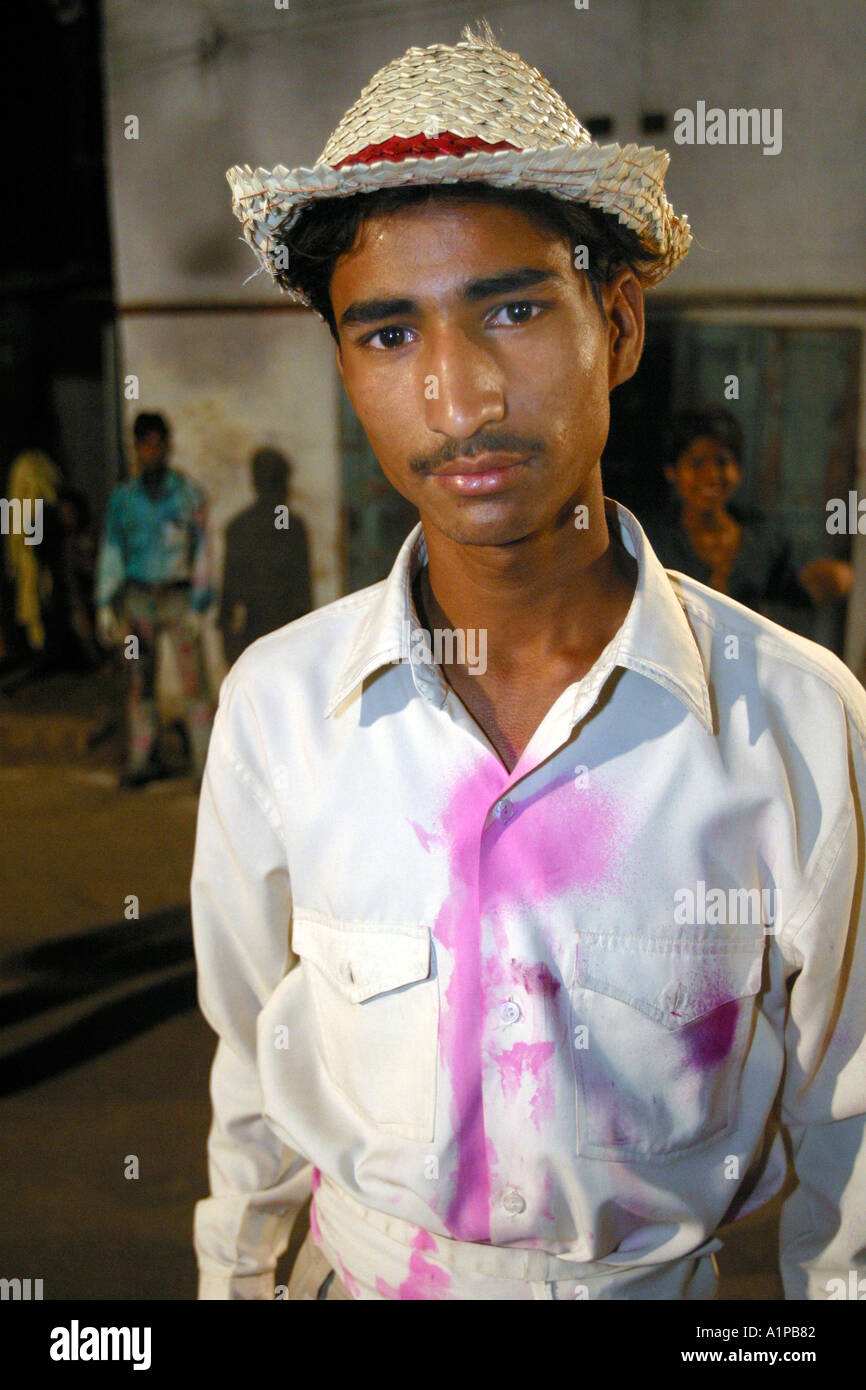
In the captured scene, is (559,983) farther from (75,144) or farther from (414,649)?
(75,144)

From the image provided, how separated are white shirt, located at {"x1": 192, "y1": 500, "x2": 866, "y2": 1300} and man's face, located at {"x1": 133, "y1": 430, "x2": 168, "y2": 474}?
2.53 metres

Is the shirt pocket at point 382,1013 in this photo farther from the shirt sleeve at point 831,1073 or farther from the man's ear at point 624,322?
the man's ear at point 624,322

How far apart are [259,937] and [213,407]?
2864 millimetres

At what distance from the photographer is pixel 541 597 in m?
0.99

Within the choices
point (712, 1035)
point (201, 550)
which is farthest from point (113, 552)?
point (712, 1035)

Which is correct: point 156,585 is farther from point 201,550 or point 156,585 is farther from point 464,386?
→ point 464,386

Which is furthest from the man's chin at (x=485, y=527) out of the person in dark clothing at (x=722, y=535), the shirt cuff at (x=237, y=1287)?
the person in dark clothing at (x=722, y=535)

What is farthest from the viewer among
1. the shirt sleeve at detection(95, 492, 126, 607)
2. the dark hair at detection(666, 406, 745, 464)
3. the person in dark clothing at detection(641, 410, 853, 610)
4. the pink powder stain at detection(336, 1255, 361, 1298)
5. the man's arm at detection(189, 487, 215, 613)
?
the man's arm at detection(189, 487, 215, 613)

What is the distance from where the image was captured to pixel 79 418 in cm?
536

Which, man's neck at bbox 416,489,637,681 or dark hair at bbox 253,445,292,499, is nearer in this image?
man's neck at bbox 416,489,637,681

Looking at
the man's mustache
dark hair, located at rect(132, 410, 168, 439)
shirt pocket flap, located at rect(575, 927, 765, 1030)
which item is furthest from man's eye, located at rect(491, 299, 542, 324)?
dark hair, located at rect(132, 410, 168, 439)

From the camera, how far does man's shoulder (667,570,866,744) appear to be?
0.91 meters

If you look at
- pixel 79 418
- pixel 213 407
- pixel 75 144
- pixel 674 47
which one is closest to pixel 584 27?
pixel 674 47

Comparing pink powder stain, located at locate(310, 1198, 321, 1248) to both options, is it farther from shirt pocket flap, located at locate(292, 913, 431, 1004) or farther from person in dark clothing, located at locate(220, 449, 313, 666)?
person in dark clothing, located at locate(220, 449, 313, 666)
